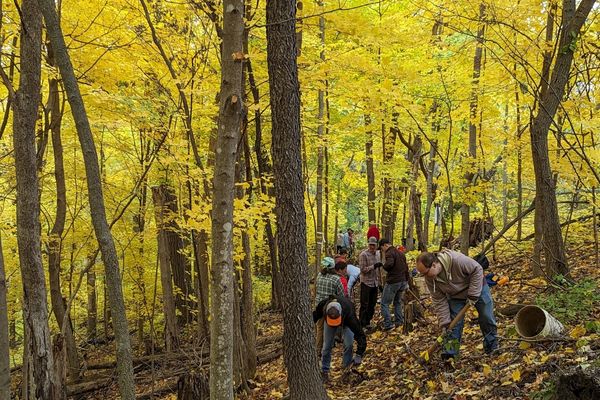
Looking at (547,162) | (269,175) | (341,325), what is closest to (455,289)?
(341,325)

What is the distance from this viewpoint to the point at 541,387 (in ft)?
12.8

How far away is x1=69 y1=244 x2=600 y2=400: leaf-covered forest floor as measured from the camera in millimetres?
4328

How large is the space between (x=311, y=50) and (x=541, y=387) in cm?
835

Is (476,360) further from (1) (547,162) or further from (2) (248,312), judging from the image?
(1) (547,162)

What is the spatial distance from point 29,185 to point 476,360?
5.90 m

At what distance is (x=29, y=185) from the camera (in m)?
5.48

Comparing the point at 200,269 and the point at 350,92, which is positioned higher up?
the point at 350,92

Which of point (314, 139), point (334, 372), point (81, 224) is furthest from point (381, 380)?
point (81, 224)

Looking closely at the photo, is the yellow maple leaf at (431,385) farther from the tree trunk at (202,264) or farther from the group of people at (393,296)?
the tree trunk at (202,264)

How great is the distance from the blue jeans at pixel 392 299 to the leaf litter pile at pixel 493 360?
0.88 ft

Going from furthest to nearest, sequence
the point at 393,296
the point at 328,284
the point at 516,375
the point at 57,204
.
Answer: the point at 57,204
the point at 393,296
the point at 328,284
the point at 516,375

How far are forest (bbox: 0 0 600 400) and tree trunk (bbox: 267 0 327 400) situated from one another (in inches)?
0.8

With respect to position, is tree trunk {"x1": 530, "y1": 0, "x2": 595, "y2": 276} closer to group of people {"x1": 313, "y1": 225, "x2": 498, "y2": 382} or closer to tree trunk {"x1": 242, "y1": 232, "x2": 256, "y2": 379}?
group of people {"x1": 313, "y1": 225, "x2": 498, "y2": 382}

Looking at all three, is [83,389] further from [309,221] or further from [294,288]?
[309,221]
